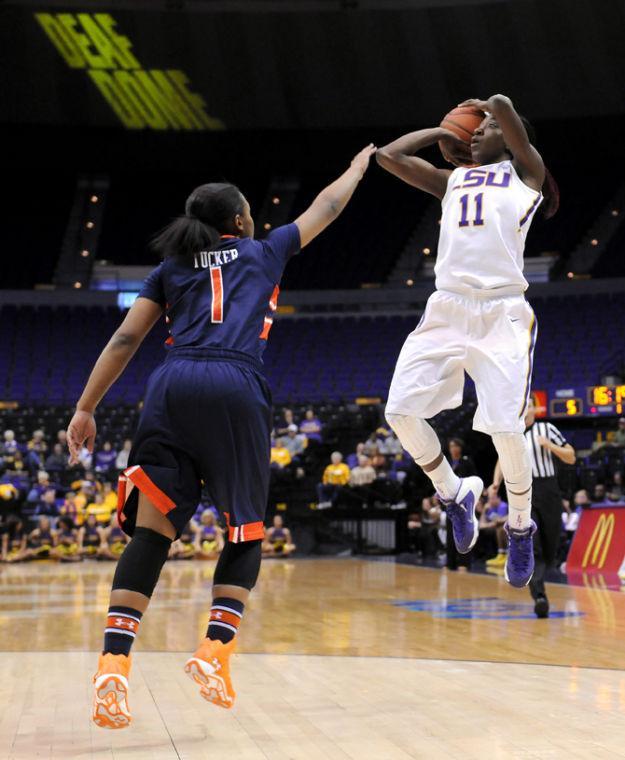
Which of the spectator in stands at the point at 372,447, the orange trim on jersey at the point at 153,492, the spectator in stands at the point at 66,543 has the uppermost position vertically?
the spectator in stands at the point at 372,447

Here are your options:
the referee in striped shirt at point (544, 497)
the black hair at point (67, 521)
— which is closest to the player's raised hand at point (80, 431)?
the referee in striped shirt at point (544, 497)

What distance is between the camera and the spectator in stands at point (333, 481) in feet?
63.1

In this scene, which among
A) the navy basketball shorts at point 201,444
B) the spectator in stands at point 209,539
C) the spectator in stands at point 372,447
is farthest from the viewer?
the spectator in stands at point 372,447

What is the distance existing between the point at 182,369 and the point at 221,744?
1407mm

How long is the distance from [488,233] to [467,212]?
0.14 meters

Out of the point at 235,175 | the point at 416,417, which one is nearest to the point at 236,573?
the point at 416,417

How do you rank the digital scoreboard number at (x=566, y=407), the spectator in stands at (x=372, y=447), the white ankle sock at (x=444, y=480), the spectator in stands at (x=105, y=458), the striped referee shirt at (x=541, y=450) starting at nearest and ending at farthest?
the white ankle sock at (x=444, y=480) → the striped referee shirt at (x=541, y=450) → the spectator in stands at (x=372, y=447) → the digital scoreboard number at (x=566, y=407) → the spectator in stands at (x=105, y=458)

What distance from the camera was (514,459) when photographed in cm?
498

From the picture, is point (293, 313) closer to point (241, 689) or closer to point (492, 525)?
point (492, 525)

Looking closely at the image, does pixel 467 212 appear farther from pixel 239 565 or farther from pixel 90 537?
pixel 90 537

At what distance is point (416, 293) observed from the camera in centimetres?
3186

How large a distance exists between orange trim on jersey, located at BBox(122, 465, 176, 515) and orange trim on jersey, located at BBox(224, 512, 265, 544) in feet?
0.75

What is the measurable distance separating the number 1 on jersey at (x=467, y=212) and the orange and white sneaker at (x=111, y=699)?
8.26 ft

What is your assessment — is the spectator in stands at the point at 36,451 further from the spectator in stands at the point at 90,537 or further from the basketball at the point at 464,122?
the basketball at the point at 464,122
